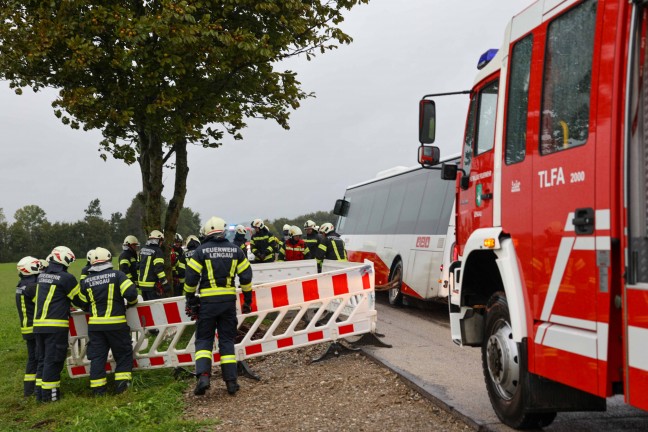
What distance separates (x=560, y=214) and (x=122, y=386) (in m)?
6.36

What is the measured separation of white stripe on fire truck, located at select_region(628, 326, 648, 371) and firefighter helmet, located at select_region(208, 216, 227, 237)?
5.51 meters

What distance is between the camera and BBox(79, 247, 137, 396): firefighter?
8.62 m

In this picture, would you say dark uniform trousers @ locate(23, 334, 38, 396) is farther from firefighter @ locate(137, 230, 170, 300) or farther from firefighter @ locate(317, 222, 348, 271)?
firefighter @ locate(317, 222, 348, 271)

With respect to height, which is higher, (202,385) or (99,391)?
(202,385)

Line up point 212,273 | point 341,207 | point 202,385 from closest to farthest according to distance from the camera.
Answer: point 202,385 < point 212,273 < point 341,207

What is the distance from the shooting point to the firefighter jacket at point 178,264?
49.1 feet

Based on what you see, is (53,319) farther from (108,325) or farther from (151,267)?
(151,267)

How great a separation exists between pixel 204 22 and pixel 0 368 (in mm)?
6798

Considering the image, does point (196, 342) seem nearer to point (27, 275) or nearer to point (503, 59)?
point (27, 275)

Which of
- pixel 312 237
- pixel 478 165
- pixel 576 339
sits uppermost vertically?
pixel 478 165

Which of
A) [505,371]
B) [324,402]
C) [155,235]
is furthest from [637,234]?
[155,235]

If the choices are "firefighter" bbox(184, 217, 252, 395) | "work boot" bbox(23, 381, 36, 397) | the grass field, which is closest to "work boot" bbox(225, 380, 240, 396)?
"firefighter" bbox(184, 217, 252, 395)

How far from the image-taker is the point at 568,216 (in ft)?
13.2

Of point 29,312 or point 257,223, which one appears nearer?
point 29,312
